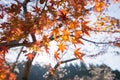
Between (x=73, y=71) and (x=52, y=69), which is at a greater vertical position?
(x=52, y=69)

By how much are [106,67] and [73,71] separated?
44705 millimetres

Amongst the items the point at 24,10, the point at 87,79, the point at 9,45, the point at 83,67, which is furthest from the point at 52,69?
the point at 83,67

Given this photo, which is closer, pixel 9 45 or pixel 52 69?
pixel 9 45

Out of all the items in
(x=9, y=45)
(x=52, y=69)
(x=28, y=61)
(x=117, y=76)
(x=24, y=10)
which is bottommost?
(x=117, y=76)

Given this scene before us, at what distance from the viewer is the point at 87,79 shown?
75.8 meters

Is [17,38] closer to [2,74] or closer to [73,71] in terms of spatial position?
[2,74]

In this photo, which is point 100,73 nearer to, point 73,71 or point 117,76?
point 117,76

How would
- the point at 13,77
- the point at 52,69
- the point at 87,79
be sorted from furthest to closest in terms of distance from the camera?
the point at 87,79, the point at 52,69, the point at 13,77

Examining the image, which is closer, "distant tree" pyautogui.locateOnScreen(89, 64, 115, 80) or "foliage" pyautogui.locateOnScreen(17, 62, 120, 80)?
"distant tree" pyautogui.locateOnScreen(89, 64, 115, 80)

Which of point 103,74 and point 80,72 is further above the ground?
point 103,74

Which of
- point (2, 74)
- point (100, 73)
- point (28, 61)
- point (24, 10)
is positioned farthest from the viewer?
point (100, 73)

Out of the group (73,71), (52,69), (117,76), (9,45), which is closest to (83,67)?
(73,71)

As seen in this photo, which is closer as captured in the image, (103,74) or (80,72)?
(103,74)

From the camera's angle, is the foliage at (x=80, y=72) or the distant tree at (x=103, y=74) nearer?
the distant tree at (x=103, y=74)
